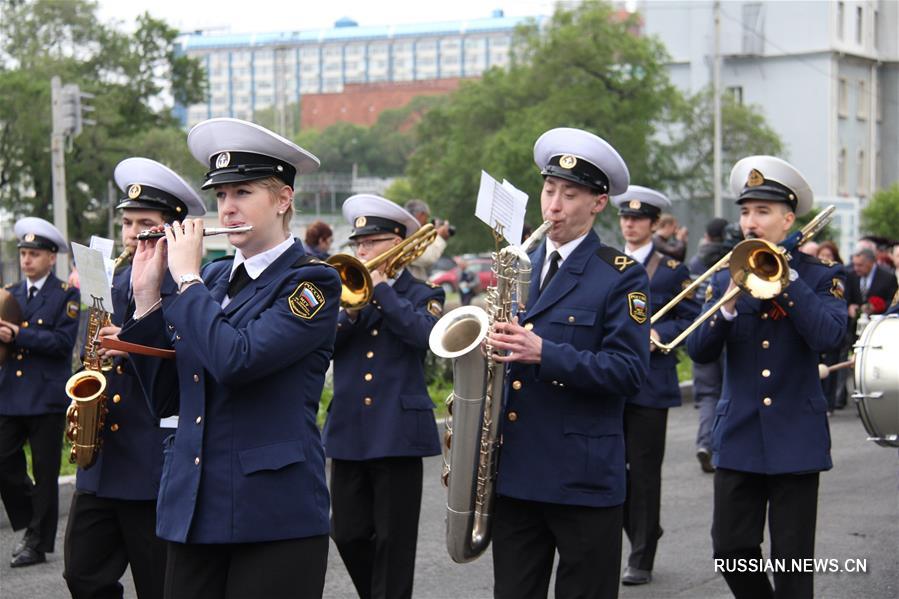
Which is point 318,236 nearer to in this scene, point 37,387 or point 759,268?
point 37,387

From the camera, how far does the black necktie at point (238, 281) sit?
14.1ft

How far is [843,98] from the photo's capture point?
58.1 meters

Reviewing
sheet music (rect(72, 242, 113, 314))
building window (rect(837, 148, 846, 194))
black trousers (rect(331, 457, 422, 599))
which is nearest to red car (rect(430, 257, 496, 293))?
building window (rect(837, 148, 846, 194))

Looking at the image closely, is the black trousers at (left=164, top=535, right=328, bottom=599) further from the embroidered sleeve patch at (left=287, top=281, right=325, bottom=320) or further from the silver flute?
the silver flute

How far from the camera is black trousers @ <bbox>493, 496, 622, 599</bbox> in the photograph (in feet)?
16.3

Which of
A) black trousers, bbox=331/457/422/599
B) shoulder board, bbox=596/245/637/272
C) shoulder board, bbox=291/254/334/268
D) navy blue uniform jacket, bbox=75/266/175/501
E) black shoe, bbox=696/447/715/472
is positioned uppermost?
shoulder board, bbox=596/245/637/272

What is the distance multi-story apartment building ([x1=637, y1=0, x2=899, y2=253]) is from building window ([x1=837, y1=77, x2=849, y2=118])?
44 millimetres

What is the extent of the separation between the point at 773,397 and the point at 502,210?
189 cm

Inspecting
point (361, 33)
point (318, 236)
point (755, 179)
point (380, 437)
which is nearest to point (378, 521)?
point (380, 437)

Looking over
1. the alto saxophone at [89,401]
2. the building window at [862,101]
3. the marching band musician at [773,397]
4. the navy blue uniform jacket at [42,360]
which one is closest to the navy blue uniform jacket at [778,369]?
the marching band musician at [773,397]

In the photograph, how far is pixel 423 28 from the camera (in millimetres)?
181750

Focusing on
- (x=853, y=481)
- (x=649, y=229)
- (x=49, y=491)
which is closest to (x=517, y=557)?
(x=649, y=229)

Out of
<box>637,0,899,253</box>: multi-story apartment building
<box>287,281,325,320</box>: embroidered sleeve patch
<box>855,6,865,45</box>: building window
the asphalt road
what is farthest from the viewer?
<box>855,6,865,45</box>: building window

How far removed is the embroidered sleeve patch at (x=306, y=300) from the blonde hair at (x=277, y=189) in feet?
0.82
